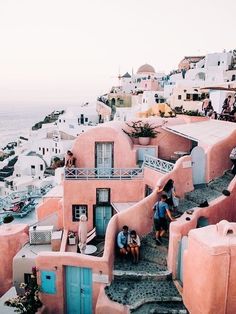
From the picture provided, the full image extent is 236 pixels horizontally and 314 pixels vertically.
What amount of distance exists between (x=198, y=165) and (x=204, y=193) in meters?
1.60

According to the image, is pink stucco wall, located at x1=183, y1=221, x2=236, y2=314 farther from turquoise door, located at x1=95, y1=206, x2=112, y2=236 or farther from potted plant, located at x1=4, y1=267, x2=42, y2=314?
turquoise door, located at x1=95, y1=206, x2=112, y2=236

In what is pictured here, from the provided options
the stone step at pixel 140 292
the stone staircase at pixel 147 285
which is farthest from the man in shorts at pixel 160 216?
the stone step at pixel 140 292

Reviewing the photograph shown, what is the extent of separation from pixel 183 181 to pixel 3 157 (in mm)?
69803

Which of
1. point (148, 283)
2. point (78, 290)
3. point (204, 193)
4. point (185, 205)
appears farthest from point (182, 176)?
point (78, 290)

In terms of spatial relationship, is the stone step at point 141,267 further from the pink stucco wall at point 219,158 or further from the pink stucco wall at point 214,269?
the pink stucco wall at point 219,158

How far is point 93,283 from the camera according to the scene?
1168 cm

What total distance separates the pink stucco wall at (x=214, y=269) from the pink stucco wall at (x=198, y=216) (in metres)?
1.74

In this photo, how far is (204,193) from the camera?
1410 centimetres

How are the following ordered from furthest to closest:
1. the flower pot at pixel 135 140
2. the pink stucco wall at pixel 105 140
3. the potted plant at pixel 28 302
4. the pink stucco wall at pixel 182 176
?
the flower pot at pixel 135 140
the pink stucco wall at pixel 105 140
the pink stucco wall at pixel 182 176
the potted plant at pixel 28 302

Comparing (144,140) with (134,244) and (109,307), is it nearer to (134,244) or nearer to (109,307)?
(134,244)

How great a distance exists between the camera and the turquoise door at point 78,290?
39.4ft

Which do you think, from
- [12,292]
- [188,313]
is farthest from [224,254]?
[12,292]

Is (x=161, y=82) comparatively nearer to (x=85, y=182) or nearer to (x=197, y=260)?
(x=85, y=182)

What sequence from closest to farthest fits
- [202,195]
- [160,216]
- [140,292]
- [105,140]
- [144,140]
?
[140,292], [160,216], [202,195], [105,140], [144,140]
